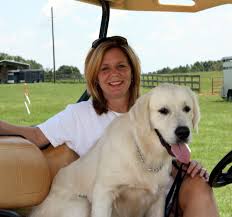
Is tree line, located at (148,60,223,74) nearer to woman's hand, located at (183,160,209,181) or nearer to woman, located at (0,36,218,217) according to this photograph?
woman, located at (0,36,218,217)

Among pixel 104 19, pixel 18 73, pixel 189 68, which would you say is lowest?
pixel 18 73

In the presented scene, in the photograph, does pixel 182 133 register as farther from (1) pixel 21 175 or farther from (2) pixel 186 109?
(1) pixel 21 175

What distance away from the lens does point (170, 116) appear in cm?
254

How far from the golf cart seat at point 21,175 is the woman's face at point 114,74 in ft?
2.16

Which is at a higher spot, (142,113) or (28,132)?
(142,113)

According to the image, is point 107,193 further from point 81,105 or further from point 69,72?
point 69,72

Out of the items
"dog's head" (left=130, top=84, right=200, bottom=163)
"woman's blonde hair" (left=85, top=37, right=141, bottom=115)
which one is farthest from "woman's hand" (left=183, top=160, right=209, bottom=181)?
"woman's blonde hair" (left=85, top=37, right=141, bottom=115)

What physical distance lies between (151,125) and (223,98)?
22.5m

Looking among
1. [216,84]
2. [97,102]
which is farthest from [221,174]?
[216,84]

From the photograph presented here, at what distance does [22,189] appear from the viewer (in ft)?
8.18

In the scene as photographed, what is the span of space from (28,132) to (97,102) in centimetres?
41

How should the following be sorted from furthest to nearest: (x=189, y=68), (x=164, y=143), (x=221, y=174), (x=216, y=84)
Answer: (x=216, y=84) → (x=189, y=68) → (x=221, y=174) → (x=164, y=143)

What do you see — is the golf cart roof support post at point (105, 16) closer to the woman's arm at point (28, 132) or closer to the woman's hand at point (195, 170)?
the woman's arm at point (28, 132)

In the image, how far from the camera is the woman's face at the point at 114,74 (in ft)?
10.3
